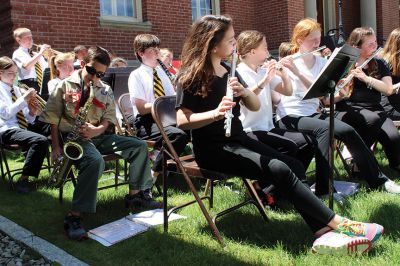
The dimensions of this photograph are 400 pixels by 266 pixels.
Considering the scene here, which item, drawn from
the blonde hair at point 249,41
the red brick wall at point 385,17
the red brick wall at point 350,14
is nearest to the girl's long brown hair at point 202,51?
the blonde hair at point 249,41

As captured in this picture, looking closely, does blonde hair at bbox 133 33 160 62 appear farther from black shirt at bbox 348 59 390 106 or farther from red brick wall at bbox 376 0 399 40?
red brick wall at bbox 376 0 399 40

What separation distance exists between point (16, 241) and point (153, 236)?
1.05 meters

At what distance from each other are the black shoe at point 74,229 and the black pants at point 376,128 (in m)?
2.92

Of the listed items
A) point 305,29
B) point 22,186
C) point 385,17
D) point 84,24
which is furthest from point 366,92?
point 385,17

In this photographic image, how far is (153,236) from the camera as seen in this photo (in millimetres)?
3389

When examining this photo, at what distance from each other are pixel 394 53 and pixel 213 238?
3.42 meters

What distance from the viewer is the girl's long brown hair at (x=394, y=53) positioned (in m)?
5.25

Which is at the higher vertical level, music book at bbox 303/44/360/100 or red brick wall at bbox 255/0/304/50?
red brick wall at bbox 255/0/304/50

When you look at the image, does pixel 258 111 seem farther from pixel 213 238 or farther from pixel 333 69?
Result: pixel 213 238

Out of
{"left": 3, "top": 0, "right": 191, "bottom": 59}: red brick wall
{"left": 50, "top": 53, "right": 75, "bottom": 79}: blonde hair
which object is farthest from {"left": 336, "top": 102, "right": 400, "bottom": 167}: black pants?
{"left": 3, "top": 0, "right": 191, "bottom": 59}: red brick wall

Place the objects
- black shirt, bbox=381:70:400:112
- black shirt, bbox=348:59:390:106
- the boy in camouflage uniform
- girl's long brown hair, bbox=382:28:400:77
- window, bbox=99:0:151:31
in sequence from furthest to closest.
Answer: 1. window, bbox=99:0:151:31
2. black shirt, bbox=381:70:400:112
3. girl's long brown hair, bbox=382:28:400:77
4. black shirt, bbox=348:59:390:106
5. the boy in camouflage uniform

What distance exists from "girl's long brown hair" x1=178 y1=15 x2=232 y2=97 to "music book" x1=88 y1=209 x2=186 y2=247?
1203mm

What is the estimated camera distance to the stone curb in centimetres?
304

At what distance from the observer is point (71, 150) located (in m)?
3.63
